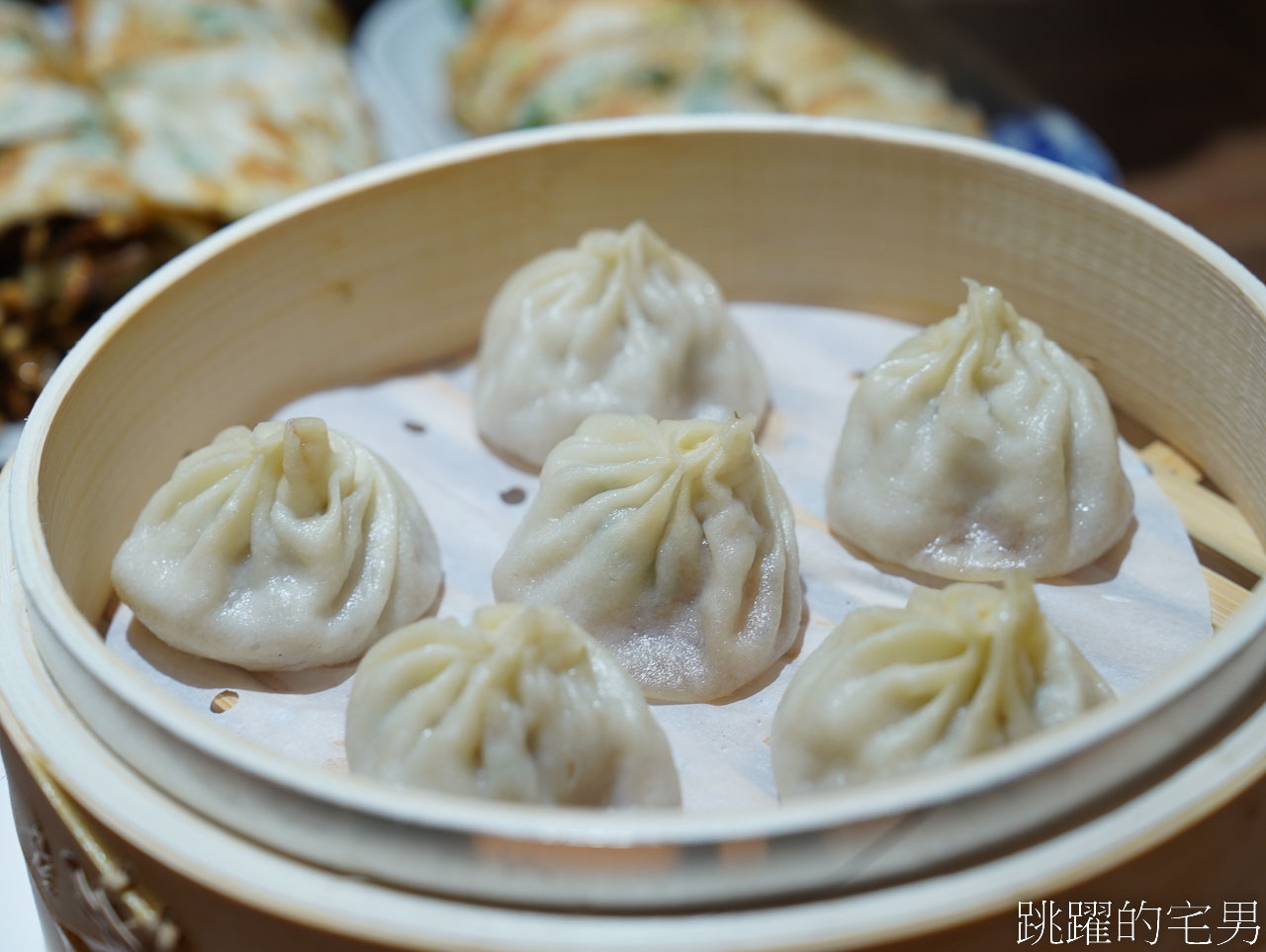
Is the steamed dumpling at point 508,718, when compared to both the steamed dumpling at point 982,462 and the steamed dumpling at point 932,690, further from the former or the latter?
the steamed dumpling at point 982,462

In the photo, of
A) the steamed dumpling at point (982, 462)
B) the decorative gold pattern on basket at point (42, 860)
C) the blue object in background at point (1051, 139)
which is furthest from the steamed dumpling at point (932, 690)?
the blue object in background at point (1051, 139)

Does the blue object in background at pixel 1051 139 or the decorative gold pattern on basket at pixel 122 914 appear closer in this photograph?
the decorative gold pattern on basket at pixel 122 914

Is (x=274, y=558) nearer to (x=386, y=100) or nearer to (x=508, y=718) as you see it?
(x=508, y=718)

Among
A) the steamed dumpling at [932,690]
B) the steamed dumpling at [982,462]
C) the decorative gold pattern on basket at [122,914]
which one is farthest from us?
the steamed dumpling at [982,462]

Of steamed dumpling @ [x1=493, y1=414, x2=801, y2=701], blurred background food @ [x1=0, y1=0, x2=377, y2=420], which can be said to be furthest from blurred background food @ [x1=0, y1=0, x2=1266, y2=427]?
steamed dumpling @ [x1=493, y1=414, x2=801, y2=701]

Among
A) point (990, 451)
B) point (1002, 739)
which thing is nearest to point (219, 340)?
point (990, 451)

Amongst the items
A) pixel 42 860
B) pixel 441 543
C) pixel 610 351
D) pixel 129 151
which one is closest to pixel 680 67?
pixel 129 151

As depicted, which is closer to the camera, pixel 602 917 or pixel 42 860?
pixel 602 917
